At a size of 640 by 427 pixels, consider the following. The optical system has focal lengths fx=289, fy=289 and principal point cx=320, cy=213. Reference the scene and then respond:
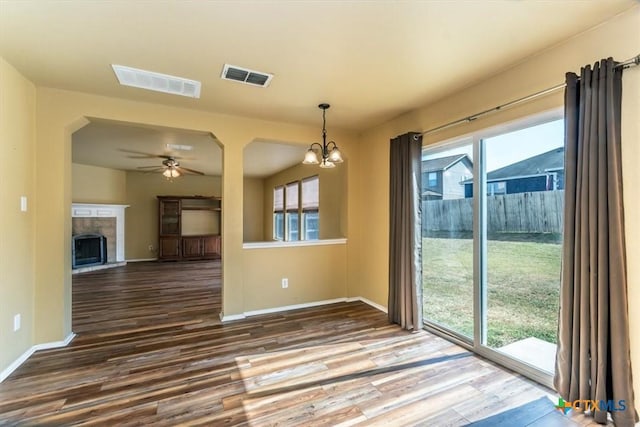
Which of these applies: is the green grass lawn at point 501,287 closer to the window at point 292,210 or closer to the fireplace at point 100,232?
the window at point 292,210

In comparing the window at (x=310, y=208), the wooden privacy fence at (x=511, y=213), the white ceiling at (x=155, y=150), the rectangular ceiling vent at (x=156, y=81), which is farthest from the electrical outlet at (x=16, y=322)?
the window at (x=310, y=208)

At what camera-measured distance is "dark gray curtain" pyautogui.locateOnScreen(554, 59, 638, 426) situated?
174cm

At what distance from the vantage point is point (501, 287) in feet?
8.67

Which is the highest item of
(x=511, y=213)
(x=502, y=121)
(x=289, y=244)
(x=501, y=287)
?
(x=502, y=121)

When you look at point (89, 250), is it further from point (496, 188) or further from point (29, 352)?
point (496, 188)

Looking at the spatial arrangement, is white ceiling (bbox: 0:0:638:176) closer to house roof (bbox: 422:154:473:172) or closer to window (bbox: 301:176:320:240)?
house roof (bbox: 422:154:473:172)

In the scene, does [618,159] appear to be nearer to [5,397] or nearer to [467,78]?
[467,78]

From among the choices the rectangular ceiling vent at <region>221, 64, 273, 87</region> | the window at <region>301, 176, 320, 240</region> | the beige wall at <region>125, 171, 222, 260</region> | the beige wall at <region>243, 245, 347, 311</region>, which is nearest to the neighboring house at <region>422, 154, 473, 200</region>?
the beige wall at <region>243, 245, 347, 311</region>

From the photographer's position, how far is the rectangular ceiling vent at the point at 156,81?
2.49m

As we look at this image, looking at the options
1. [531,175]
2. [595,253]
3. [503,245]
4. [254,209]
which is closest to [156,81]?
[531,175]

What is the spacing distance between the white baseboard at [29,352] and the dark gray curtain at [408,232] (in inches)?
139

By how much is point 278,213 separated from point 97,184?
4.75m

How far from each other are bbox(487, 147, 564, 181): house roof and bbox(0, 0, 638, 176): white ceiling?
79 cm

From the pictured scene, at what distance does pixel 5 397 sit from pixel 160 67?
273cm
